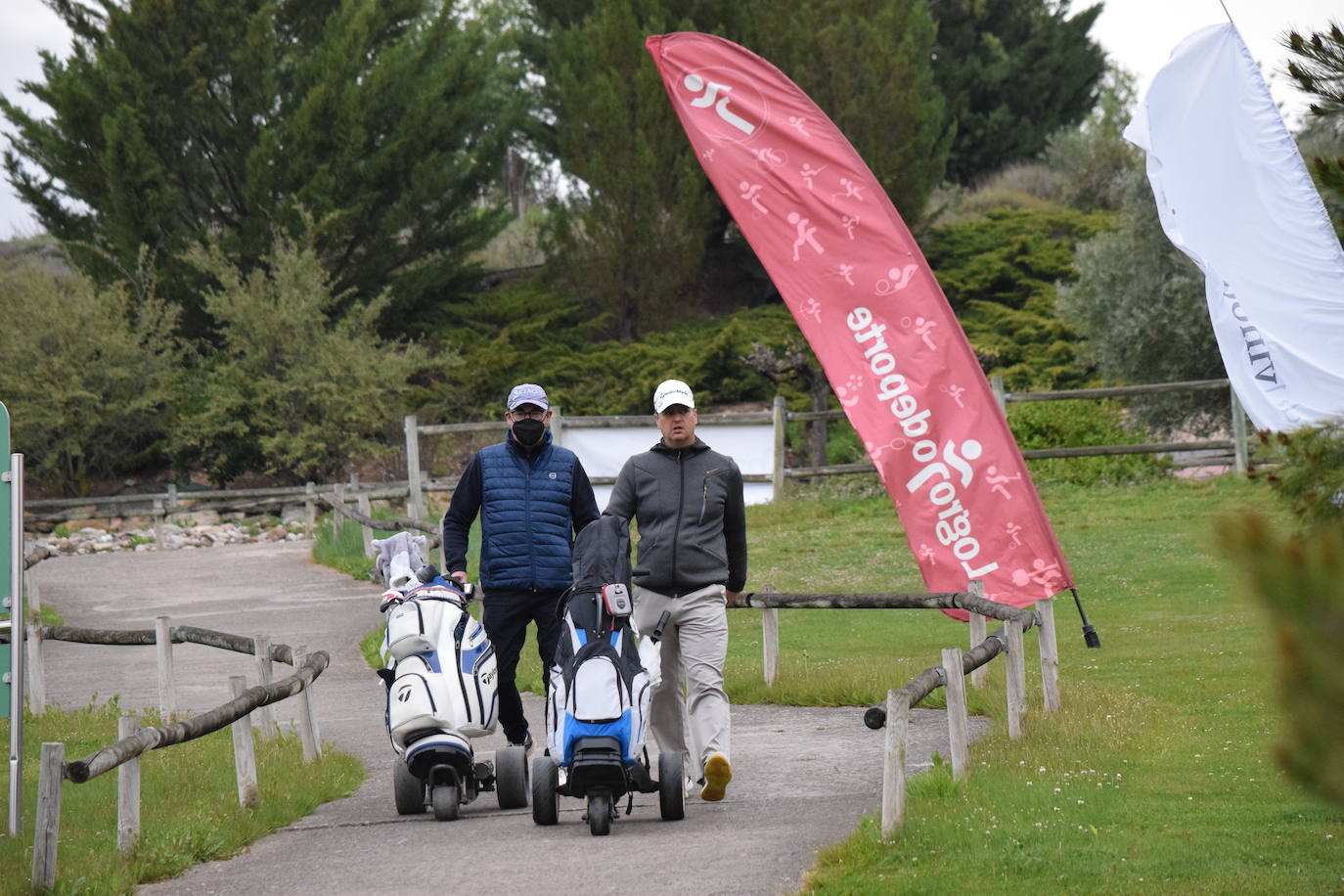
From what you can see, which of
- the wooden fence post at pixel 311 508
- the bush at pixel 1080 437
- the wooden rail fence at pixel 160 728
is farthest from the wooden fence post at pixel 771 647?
the wooden fence post at pixel 311 508

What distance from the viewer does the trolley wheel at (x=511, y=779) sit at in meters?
8.12

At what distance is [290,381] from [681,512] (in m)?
26.8

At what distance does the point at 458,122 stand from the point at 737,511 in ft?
110

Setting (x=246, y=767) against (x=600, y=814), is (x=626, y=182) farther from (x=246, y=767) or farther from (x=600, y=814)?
(x=600, y=814)

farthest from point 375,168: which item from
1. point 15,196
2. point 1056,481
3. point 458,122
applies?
point 1056,481

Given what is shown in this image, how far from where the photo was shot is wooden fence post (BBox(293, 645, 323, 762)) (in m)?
9.28

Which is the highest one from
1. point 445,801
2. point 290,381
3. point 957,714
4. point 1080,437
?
point 290,381

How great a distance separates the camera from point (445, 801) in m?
Result: 7.78

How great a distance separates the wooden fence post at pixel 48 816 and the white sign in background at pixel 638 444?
15.3 m

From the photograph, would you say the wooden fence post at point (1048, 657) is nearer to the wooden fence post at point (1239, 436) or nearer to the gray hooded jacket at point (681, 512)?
the gray hooded jacket at point (681, 512)

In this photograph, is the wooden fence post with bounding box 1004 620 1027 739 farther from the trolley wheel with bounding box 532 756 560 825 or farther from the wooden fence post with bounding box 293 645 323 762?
the wooden fence post with bounding box 293 645 323 762

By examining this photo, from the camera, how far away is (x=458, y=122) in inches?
1590

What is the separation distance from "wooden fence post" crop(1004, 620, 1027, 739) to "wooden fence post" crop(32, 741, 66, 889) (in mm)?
4905

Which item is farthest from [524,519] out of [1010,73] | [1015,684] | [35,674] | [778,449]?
[1010,73]
